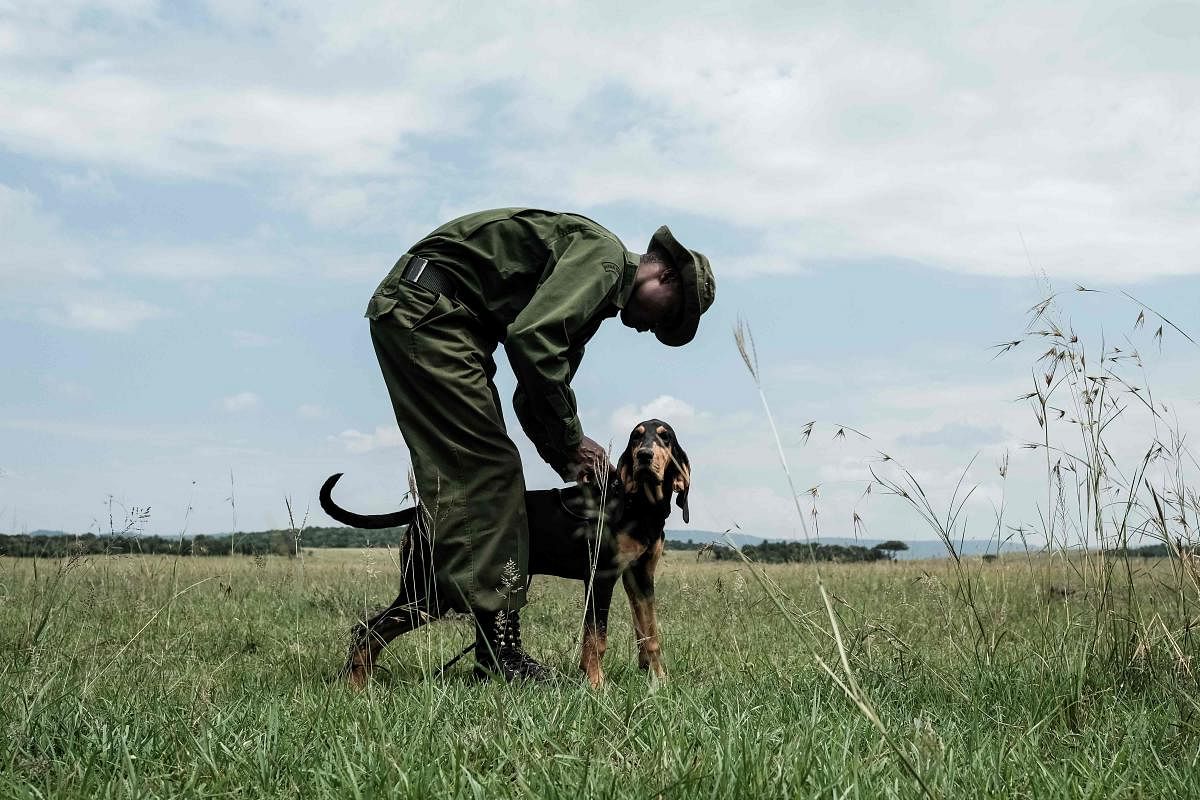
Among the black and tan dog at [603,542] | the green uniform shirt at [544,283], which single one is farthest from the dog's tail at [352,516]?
the green uniform shirt at [544,283]

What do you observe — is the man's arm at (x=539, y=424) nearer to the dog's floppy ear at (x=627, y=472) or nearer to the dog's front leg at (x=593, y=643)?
the dog's floppy ear at (x=627, y=472)

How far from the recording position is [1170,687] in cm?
332

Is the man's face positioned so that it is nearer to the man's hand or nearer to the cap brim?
the cap brim

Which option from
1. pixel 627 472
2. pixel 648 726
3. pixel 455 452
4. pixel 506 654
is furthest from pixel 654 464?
pixel 648 726

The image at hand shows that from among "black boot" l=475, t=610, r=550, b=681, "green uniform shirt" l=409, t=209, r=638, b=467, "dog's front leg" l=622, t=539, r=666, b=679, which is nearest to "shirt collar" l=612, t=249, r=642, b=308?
"green uniform shirt" l=409, t=209, r=638, b=467

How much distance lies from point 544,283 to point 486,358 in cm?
54

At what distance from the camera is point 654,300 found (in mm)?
4078

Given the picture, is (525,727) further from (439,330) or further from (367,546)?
(439,330)

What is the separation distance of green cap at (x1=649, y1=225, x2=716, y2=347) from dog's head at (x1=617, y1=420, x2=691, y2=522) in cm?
44

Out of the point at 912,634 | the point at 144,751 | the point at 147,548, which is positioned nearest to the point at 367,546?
the point at 144,751

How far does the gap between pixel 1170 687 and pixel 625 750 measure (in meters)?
2.09

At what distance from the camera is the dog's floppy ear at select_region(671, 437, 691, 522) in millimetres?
4098

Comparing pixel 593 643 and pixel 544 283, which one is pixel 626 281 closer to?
pixel 544 283

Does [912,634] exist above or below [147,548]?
below
